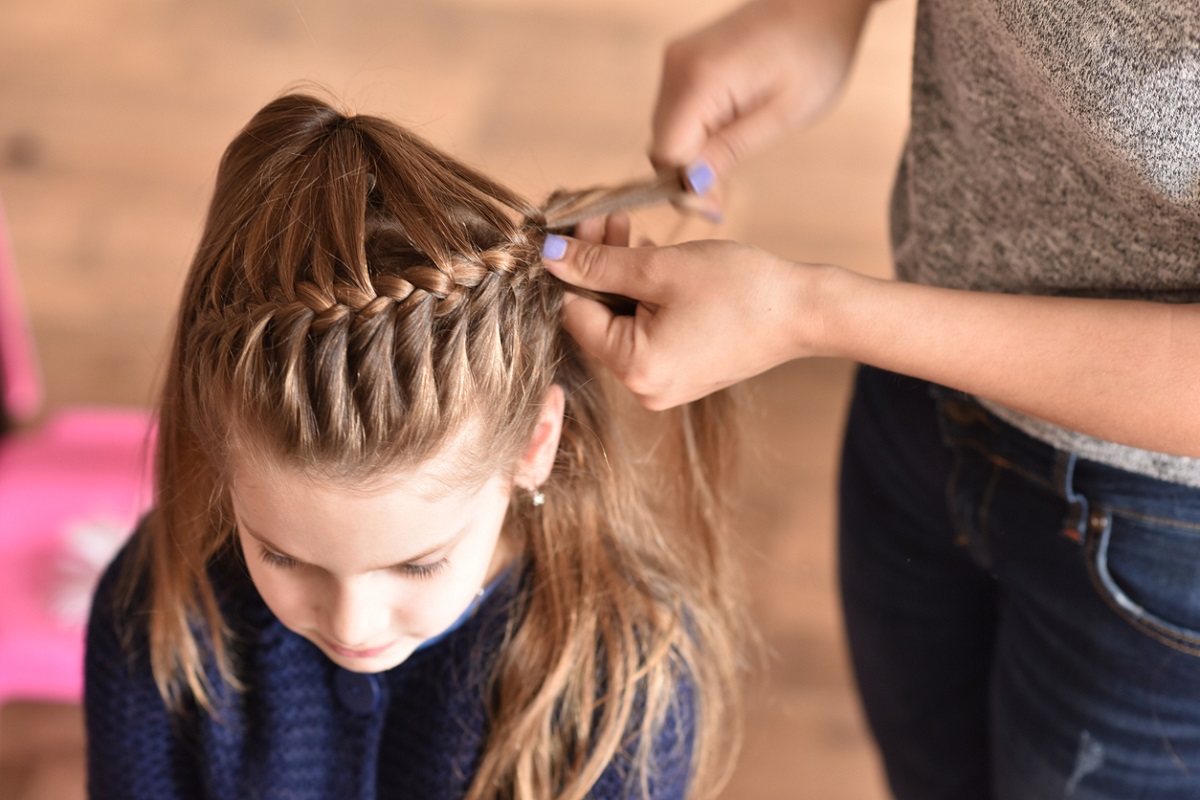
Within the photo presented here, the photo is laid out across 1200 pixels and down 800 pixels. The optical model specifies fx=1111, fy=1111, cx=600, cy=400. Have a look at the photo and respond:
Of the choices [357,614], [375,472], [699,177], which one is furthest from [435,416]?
[699,177]

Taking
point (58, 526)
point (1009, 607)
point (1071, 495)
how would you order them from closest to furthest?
point (1071, 495)
point (1009, 607)
point (58, 526)

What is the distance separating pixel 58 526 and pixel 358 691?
2.45 feet

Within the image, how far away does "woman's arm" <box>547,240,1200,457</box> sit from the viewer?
2.14ft

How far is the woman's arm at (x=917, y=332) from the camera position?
653 millimetres

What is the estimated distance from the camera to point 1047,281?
2.52 feet

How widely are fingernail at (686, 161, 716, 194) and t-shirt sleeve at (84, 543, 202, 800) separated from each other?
1.86ft

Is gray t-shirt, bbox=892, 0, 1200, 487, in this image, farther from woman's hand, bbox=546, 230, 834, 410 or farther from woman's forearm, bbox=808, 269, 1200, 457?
woman's hand, bbox=546, 230, 834, 410

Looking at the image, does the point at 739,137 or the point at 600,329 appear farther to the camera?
the point at 739,137

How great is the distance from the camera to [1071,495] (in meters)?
0.77

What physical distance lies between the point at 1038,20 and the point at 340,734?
0.74m

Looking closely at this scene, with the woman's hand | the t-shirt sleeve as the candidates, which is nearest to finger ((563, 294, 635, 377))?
the woman's hand

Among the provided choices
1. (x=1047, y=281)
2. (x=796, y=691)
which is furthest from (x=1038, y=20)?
(x=796, y=691)

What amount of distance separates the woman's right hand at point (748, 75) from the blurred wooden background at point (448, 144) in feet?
3.05

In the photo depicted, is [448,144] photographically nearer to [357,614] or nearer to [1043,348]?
[357,614]
